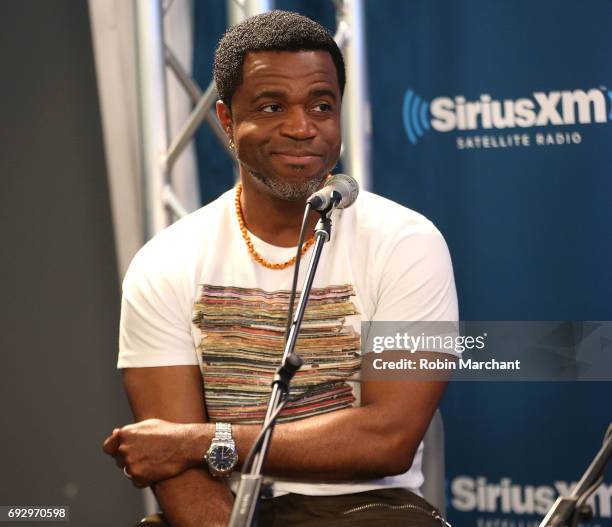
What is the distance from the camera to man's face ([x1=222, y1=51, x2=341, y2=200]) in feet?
8.66

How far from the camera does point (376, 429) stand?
2.43 m

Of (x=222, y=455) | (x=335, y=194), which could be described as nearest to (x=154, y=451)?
(x=222, y=455)

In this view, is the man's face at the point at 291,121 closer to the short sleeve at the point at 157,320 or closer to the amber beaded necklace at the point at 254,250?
the amber beaded necklace at the point at 254,250

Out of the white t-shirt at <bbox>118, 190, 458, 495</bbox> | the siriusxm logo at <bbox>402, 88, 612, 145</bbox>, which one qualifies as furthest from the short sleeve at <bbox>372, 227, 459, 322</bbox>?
the siriusxm logo at <bbox>402, 88, 612, 145</bbox>

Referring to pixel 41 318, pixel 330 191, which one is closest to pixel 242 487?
pixel 330 191

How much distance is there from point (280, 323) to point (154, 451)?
0.46 meters

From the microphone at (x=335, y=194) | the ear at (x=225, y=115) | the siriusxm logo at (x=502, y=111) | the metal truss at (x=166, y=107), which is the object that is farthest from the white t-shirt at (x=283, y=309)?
the siriusxm logo at (x=502, y=111)

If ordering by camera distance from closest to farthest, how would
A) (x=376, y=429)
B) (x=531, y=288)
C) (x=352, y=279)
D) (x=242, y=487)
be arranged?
(x=242, y=487)
(x=376, y=429)
(x=352, y=279)
(x=531, y=288)

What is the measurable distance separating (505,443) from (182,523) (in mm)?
1726

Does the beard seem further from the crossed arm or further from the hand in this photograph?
the hand

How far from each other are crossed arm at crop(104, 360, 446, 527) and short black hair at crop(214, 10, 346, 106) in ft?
3.04

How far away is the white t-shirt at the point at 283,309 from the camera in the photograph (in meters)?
2.58

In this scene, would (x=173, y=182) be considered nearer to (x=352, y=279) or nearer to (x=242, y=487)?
(x=352, y=279)

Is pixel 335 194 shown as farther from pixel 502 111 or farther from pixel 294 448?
pixel 502 111
